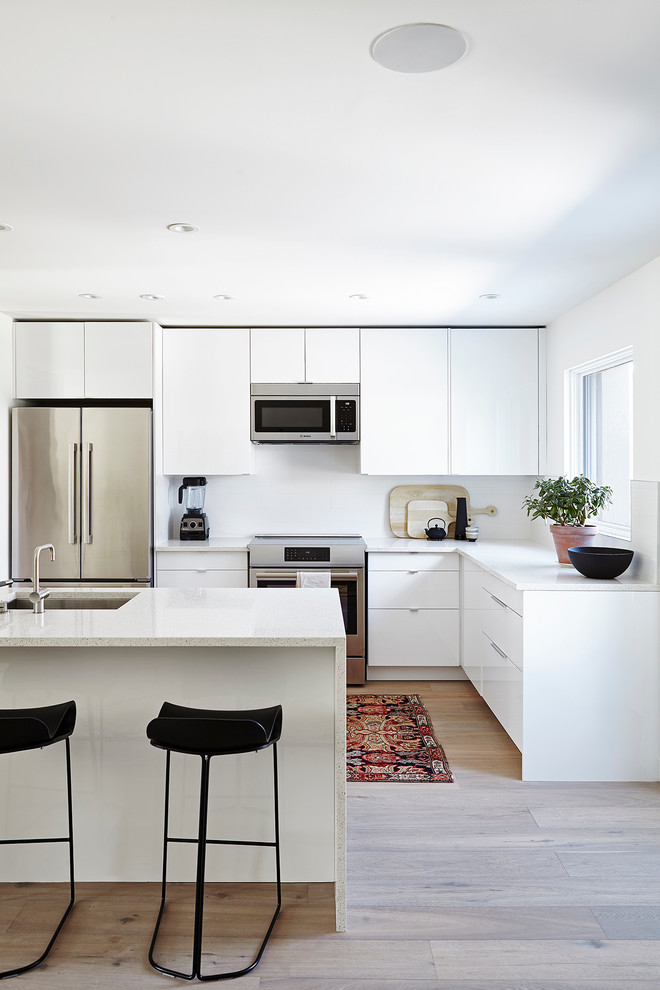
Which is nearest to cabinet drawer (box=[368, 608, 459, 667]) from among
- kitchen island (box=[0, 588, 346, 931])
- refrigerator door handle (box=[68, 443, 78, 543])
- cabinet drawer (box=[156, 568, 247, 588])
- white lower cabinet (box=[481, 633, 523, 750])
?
white lower cabinet (box=[481, 633, 523, 750])

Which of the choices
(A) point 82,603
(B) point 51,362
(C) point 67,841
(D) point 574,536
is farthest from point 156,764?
(B) point 51,362

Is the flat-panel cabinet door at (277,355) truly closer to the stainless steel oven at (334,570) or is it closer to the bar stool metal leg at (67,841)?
the stainless steel oven at (334,570)

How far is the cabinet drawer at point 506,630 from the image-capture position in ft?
11.1

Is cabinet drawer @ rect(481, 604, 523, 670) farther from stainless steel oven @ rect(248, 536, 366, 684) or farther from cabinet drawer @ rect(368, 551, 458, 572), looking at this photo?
stainless steel oven @ rect(248, 536, 366, 684)

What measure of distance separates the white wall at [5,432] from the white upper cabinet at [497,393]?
9.48 feet

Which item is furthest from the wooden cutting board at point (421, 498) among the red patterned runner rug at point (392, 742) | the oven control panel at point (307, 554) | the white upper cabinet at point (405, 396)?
the red patterned runner rug at point (392, 742)

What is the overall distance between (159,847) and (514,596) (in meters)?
1.89

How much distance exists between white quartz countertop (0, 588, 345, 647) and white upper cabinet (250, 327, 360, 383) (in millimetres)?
2308

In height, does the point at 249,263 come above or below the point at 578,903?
above

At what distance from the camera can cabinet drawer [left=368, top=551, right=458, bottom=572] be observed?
4.77 m

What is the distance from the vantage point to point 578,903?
93.9 inches

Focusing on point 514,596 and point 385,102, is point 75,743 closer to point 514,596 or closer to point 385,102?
point 514,596

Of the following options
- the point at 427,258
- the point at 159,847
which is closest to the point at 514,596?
the point at 427,258

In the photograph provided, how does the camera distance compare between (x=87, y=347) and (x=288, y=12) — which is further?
(x=87, y=347)
